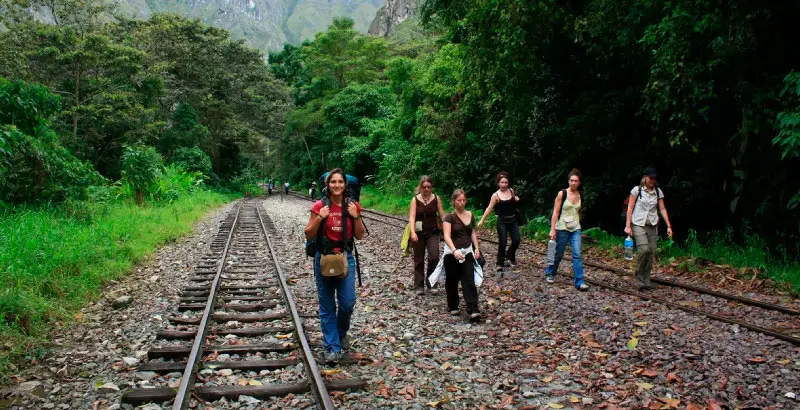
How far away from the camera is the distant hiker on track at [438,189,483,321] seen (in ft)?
20.2

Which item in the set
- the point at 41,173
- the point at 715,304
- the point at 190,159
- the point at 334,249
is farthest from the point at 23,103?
the point at 190,159

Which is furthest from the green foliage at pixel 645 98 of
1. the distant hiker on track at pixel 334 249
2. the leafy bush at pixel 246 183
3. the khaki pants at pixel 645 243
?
the leafy bush at pixel 246 183

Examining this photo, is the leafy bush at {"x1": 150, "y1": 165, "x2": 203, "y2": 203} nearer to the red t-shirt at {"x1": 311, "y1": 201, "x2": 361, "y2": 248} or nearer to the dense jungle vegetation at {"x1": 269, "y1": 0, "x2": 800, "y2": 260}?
the dense jungle vegetation at {"x1": 269, "y1": 0, "x2": 800, "y2": 260}

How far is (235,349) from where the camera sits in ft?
16.2

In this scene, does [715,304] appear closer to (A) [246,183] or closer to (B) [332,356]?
(B) [332,356]

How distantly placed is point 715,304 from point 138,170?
65.6ft

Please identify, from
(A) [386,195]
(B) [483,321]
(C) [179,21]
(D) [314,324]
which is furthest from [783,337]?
(C) [179,21]

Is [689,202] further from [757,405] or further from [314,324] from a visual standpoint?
[314,324]

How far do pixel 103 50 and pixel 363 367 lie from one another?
2405cm

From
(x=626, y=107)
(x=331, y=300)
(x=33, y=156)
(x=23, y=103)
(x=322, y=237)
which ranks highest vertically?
(x=23, y=103)

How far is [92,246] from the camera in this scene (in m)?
9.29

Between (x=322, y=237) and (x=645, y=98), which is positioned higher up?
(x=645, y=98)

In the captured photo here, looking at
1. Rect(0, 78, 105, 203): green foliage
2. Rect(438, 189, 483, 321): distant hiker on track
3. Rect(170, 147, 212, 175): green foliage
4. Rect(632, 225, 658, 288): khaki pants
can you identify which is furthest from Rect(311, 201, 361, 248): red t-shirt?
Rect(170, 147, 212, 175): green foliage

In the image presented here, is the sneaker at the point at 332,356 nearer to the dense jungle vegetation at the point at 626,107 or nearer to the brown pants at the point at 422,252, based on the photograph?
the brown pants at the point at 422,252
